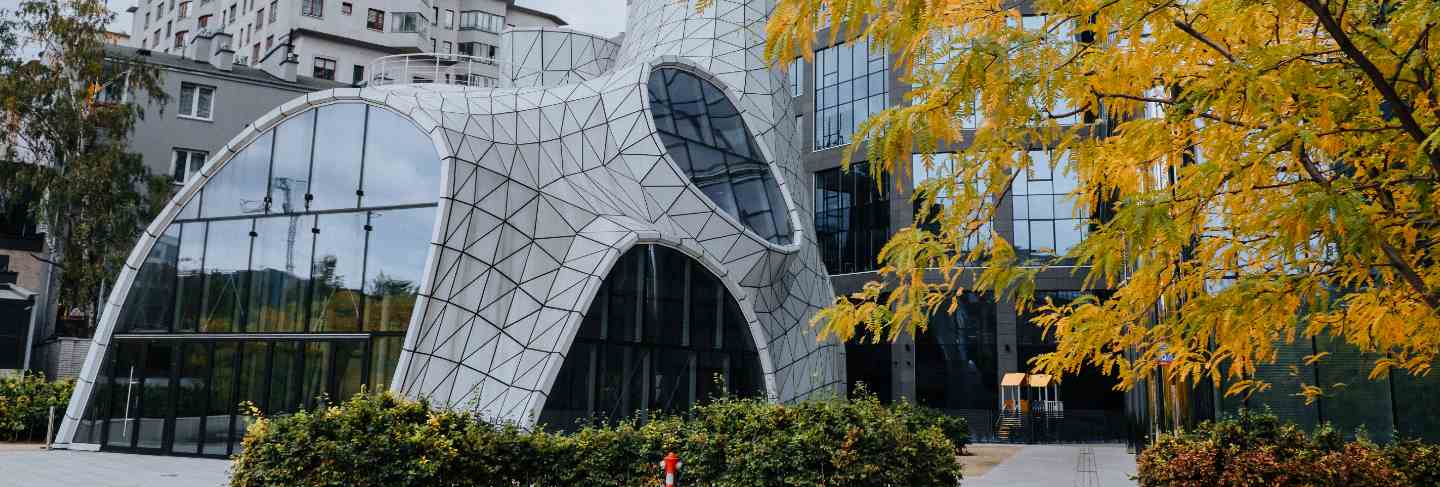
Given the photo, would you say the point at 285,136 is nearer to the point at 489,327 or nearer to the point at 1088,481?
the point at 489,327

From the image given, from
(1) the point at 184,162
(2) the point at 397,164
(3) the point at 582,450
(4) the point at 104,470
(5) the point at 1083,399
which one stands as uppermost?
(1) the point at 184,162

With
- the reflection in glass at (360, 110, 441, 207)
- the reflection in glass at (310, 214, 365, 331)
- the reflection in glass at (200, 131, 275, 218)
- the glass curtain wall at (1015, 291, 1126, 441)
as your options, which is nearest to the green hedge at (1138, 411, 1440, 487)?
the reflection in glass at (360, 110, 441, 207)

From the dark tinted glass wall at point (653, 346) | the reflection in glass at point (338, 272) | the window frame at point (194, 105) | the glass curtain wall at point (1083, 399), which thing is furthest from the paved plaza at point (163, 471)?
the window frame at point (194, 105)

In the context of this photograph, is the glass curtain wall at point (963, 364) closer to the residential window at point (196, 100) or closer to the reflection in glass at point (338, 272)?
the reflection in glass at point (338, 272)

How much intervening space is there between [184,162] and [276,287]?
2366 cm

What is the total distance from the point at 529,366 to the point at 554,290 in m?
1.73

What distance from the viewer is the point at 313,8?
189ft

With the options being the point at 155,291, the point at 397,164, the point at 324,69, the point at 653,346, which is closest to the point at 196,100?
the point at 324,69

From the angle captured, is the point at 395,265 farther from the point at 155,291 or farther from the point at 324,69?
the point at 324,69

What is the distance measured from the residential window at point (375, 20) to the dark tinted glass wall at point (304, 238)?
40.4 meters

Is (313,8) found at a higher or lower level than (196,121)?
higher

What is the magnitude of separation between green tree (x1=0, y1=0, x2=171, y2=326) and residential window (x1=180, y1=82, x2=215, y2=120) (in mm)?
2759

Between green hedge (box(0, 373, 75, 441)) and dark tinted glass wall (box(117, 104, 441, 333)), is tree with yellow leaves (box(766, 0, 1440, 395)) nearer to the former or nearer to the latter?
dark tinted glass wall (box(117, 104, 441, 333))

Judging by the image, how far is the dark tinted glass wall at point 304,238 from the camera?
20109 millimetres
